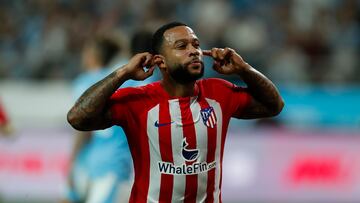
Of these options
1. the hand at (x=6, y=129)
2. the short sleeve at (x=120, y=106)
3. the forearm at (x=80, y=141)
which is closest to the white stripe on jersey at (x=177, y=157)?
the short sleeve at (x=120, y=106)

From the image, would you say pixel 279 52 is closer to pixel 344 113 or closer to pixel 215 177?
pixel 344 113

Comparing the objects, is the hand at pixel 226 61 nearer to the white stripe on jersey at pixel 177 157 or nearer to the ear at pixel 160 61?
the ear at pixel 160 61

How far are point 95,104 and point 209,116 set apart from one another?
0.63 meters

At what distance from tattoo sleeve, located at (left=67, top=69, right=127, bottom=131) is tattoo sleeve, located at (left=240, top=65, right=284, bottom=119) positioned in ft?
2.32

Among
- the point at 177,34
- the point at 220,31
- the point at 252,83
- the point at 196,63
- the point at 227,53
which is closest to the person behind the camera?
the point at 196,63

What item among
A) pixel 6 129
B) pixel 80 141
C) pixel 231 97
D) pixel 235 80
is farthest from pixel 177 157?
pixel 235 80

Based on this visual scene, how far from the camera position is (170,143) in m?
4.67

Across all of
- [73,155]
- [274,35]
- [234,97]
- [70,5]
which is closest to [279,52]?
[274,35]

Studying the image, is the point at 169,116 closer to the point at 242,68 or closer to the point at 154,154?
the point at 154,154

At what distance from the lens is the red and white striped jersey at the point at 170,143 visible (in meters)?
4.68

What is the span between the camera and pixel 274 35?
551 inches

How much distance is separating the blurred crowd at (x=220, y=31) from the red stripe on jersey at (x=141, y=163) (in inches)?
327

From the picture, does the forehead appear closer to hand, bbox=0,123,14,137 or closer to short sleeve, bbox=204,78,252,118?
short sleeve, bbox=204,78,252,118

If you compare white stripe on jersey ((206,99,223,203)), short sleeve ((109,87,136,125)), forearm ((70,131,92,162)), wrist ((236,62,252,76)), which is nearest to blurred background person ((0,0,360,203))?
forearm ((70,131,92,162))
